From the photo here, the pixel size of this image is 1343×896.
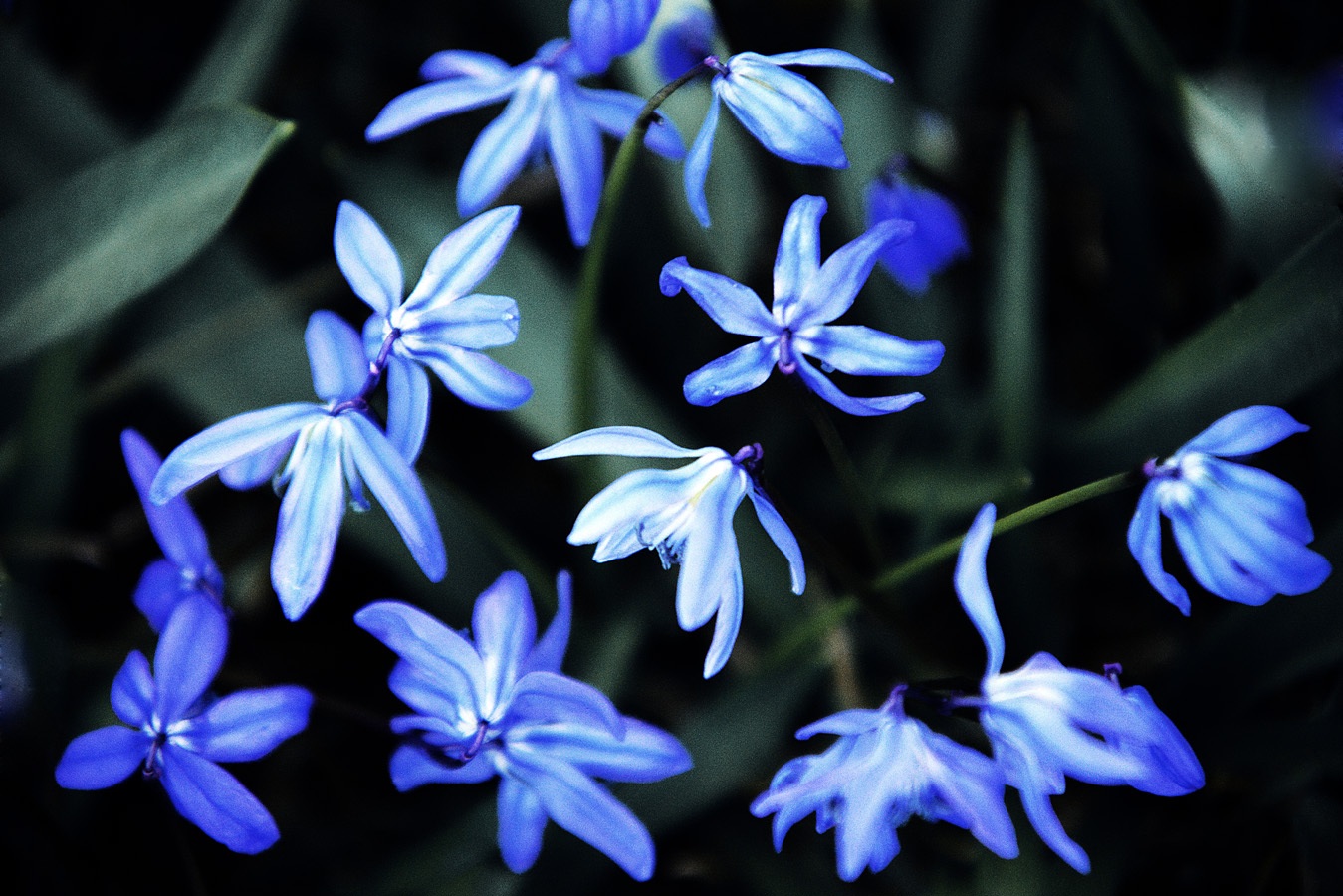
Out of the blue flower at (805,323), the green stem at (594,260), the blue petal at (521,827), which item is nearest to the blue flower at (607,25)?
the green stem at (594,260)

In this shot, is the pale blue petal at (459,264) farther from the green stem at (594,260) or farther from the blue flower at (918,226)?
the blue flower at (918,226)

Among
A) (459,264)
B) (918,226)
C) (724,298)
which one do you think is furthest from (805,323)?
(918,226)

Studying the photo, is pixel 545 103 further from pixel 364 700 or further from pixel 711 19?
pixel 364 700

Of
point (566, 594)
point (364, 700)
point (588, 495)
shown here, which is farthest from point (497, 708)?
point (364, 700)

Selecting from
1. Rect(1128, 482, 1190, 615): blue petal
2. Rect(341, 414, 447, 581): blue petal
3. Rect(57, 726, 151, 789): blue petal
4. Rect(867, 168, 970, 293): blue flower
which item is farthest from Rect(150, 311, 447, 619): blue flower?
Rect(867, 168, 970, 293): blue flower

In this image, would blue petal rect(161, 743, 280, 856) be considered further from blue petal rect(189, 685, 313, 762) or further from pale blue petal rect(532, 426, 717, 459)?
pale blue petal rect(532, 426, 717, 459)

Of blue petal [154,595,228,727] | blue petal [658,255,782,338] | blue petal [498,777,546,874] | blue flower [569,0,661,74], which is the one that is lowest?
blue petal [498,777,546,874]

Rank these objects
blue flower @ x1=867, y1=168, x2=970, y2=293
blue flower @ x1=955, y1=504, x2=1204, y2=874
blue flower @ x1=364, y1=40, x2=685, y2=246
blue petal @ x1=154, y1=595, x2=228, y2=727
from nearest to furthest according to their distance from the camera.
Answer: blue flower @ x1=955, y1=504, x2=1204, y2=874, blue petal @ x1=154, y1=595, x2=228, y2=727, blue flower @ x1=364, y1=40, x2=685, y2=246, blue flower @ x1=867, y1=168, x2=970, y2=293

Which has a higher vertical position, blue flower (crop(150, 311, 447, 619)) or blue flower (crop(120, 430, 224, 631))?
blue flower (crop(150, 311, 447, 619))
